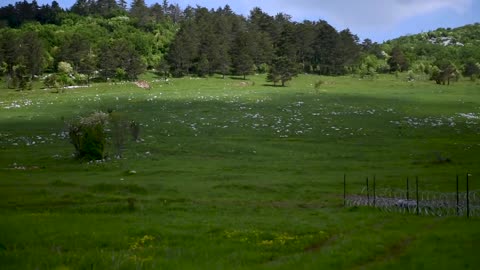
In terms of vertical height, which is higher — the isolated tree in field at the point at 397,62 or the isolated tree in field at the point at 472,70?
the isolated tree in field at the point at 397,62

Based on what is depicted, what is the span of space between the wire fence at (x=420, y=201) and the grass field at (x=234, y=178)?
1783mm

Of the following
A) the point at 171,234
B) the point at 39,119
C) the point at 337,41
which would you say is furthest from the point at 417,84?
the point at 171,234

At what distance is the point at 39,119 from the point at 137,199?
60.7 m

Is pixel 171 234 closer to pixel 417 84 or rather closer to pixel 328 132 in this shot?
pixel 328 132

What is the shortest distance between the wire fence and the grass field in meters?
1.78

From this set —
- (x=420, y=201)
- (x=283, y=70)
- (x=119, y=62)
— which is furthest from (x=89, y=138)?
(x=283, y=70)

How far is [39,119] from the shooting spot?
9538 cm

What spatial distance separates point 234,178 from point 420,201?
62.0 feet

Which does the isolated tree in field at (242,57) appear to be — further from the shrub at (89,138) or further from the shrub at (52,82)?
the shrub at (89,138)

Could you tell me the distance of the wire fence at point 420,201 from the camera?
33.6 metres

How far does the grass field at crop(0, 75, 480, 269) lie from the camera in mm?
21969

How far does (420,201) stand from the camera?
37625mm

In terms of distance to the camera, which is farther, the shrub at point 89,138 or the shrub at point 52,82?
the shrub at point 52,82

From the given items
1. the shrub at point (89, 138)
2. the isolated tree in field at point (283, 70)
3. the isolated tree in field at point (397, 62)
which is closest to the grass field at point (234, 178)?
the shrub at point (89, 138)
